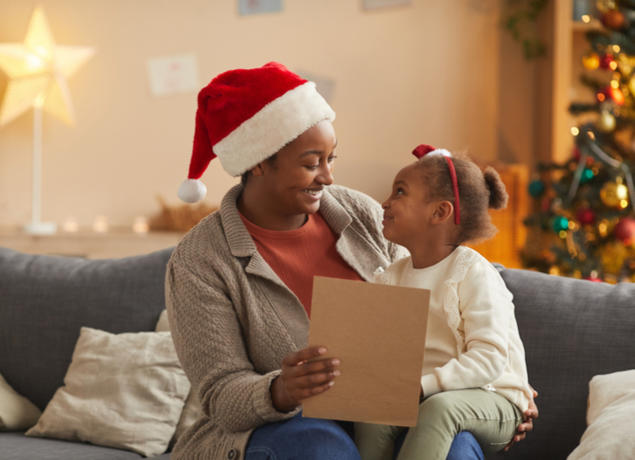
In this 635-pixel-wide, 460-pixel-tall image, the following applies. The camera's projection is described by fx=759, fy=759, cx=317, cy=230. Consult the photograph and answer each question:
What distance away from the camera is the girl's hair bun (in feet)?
5.18

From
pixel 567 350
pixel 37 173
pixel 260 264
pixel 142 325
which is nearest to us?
pixel 260 264

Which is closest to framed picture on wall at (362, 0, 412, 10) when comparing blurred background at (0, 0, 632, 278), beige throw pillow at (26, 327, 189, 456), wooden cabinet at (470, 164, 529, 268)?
blurred background at (0, 0, 632, 278)

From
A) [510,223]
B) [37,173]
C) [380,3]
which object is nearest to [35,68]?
[37,173]

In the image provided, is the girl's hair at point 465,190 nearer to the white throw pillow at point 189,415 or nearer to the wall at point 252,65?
the white throw pillow at point 189,415

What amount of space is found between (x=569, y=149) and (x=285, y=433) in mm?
3061

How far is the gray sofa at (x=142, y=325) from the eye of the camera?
170cm

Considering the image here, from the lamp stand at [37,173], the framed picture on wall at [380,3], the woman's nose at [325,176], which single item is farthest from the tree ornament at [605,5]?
the lamp stand at [37,173]

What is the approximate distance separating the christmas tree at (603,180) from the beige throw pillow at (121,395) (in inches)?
79.6

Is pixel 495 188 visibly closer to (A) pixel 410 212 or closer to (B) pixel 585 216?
(A) pixel 410 212

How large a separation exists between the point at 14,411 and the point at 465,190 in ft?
4.49

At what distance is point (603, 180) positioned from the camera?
3.40 metres

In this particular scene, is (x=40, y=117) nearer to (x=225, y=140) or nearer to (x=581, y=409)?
(x=225, y=140)

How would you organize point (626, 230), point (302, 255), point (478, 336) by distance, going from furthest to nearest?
1. point (626, 230)
2. point (302, 255)
3. point (478, 336)

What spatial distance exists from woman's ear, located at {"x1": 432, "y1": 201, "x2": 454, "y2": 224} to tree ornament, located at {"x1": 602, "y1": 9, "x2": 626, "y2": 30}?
2199 millimetres
